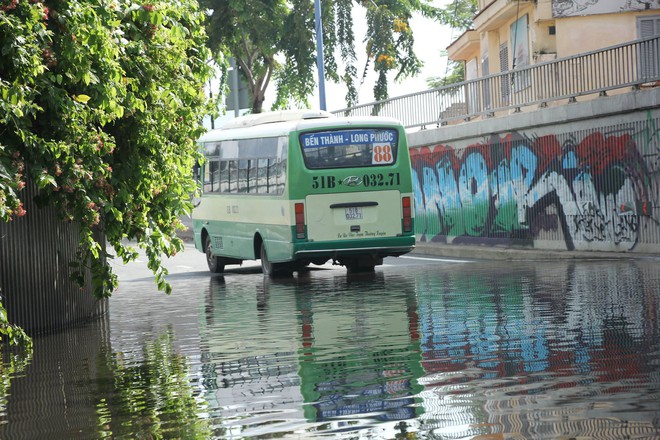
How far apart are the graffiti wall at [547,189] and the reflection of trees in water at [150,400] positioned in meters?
15.2

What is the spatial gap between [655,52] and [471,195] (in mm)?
9563

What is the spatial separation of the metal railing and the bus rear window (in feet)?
16.7

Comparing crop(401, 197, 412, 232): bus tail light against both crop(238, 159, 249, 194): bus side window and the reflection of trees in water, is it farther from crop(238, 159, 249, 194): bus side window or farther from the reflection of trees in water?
the reflection of trees in water

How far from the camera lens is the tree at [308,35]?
1767 inches

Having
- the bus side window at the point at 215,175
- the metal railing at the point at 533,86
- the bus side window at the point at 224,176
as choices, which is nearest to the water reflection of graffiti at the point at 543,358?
the metal railing at the point at 533,86

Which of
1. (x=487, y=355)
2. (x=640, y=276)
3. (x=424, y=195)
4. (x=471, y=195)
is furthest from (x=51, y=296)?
(x=424, y=195)

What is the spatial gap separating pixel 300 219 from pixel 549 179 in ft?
24.6

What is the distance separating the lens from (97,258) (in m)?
15.0

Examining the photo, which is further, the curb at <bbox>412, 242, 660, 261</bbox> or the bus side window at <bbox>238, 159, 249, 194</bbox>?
the bus side window at <bbox>238, 159, 249, 194</bbox>

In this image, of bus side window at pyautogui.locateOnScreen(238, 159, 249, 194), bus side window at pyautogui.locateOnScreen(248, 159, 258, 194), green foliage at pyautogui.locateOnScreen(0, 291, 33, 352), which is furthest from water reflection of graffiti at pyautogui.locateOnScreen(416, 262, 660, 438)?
bus side window at pyautogui.locateOnScreen(238, 159, 249, 194)

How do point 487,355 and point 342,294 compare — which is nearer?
point 487,355

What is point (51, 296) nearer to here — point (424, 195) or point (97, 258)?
point (97, 258)

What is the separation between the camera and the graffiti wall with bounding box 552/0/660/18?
3647 cm

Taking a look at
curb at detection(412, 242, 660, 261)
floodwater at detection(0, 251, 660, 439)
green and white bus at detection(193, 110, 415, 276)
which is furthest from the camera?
curb at detection(412, 242, 660, 261)
